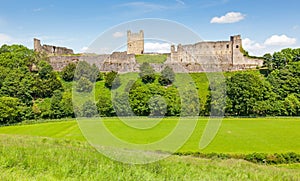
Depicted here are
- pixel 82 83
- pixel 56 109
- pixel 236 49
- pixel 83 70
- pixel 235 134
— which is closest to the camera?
pixel 82 83

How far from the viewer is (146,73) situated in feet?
262

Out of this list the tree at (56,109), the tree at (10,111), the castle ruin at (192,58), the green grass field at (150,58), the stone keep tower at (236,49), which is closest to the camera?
the tree at (10,111)

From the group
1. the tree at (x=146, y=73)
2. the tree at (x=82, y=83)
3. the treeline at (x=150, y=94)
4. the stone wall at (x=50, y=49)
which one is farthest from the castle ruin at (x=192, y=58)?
the tree at (x=82, y=83)

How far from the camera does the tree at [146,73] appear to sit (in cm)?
7856

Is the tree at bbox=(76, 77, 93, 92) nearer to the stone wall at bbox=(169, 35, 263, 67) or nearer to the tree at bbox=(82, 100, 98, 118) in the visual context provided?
the tree at bbox=(82, 100, 98, 118)

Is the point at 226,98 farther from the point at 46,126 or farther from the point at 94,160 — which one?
the point at 94,160

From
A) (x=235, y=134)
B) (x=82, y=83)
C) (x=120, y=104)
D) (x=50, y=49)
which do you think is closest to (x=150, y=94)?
(x=235, y=134)

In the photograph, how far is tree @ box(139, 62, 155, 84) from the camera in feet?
258

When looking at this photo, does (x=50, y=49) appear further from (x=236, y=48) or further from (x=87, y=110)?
(x=87, y=110)

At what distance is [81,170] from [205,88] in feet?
220

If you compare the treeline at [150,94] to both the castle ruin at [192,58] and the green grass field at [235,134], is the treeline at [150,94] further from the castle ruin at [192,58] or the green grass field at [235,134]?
the castle ruin at [192,58]

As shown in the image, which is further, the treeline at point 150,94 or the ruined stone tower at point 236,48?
the ruined stone tower at point 236,48

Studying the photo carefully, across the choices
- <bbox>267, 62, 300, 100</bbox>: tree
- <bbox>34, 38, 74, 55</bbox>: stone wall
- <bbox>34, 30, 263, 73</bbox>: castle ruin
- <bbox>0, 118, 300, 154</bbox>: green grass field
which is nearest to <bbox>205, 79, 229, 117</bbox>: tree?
<bbox>0, 118, 300, 154</bbox>: green grass field

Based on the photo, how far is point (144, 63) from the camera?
85.3 metres
